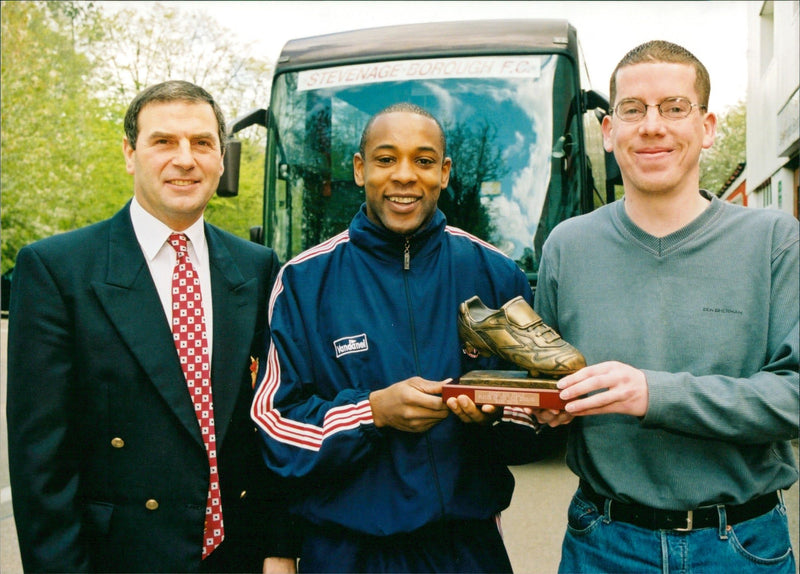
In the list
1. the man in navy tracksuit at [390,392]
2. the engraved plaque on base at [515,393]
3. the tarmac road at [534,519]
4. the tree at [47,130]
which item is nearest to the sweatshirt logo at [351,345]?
the man in navy tracksuit at [390,392]

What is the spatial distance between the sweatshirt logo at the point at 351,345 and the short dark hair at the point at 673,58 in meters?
1.20

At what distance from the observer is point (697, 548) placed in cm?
212

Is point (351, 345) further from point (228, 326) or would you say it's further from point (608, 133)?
point (608, 133)

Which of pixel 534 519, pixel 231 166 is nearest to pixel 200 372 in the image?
pixel 534 519

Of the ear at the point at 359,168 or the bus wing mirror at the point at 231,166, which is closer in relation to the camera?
the ear at the point at 359,168

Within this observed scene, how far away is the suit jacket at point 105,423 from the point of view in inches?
88.9

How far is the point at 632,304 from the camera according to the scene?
86.8 inches

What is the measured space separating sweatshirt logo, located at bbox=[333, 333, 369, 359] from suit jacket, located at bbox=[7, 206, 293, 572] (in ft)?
1.30

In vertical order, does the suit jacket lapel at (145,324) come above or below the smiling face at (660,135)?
below

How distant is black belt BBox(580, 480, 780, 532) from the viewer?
2.13m

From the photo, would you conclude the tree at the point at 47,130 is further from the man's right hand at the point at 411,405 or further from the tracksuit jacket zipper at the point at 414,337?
the man's right hand at the point at 411,405

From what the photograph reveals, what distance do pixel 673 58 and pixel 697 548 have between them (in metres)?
1.46

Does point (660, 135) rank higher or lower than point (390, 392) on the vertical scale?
higher

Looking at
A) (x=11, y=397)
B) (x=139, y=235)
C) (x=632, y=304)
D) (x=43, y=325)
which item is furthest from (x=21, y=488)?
(x=632, y=304)
